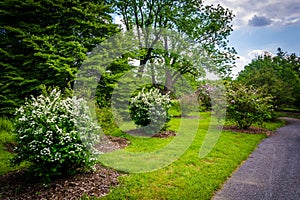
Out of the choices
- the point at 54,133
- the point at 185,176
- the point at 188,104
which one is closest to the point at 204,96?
the point at 188,104

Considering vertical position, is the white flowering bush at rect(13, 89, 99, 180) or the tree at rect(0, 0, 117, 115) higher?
the tree at rect(0, 0, 117, 115)

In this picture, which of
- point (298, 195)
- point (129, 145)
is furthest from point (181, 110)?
point (298, 195)

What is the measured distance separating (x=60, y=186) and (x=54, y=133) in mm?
947

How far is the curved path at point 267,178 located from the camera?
4.10 metres

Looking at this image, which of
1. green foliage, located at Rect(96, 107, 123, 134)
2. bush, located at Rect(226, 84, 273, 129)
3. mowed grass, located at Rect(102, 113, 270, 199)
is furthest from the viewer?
bush, located at Rect(226, 84, 273, 129)

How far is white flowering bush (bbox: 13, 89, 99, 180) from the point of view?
389cm

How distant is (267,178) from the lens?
494 centimetres

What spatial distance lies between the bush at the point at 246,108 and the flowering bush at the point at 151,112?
4422 millimetres

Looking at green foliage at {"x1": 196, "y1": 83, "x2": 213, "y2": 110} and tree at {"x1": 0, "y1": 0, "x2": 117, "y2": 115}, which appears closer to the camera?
tree at {"x1": 0, "y1": 0, "x2": 117, "y2": 115}

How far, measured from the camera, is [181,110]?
714 inches

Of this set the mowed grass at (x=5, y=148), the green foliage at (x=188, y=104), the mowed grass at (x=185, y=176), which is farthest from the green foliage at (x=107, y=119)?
the green foliage at (x=188, y=104)

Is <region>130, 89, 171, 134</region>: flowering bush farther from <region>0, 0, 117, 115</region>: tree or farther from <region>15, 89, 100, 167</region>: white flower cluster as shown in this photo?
<region>15, 89, 100, 167</region>: white flower cluster

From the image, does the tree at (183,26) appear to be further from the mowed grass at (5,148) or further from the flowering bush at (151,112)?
the mowed grass at (5,148)

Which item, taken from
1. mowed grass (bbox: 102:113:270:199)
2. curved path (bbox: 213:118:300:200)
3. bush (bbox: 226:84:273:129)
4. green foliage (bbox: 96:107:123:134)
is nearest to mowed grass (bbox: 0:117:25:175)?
mowed grass (bbox: 102:113:270:199)
